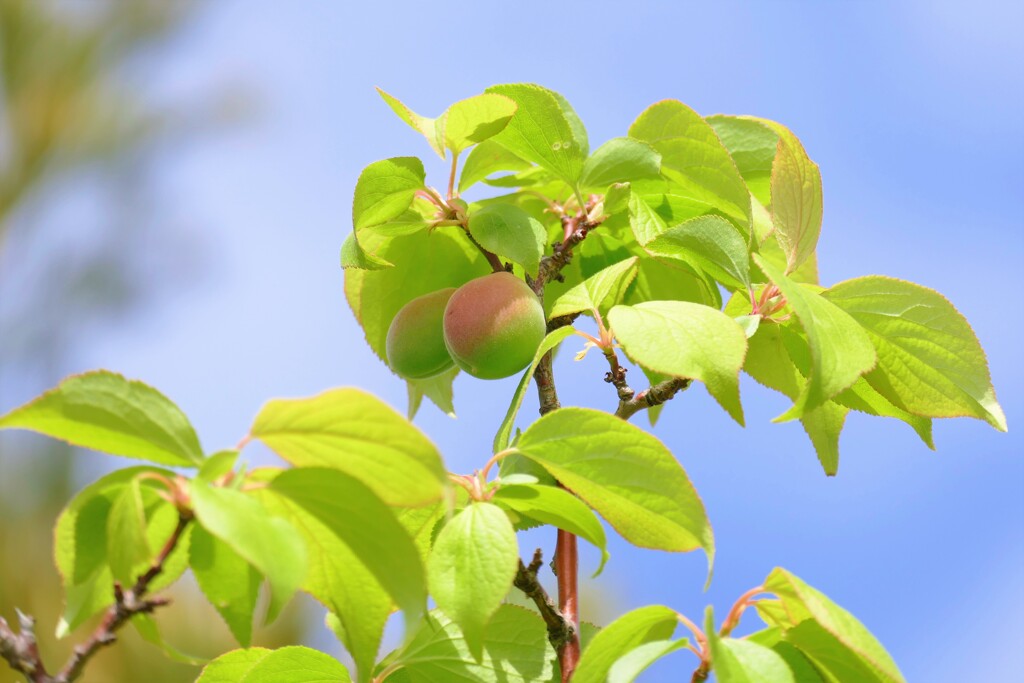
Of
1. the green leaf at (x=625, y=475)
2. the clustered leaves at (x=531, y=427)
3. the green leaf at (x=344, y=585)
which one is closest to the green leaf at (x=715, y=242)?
the clustered leaves at (x=531, y=427)

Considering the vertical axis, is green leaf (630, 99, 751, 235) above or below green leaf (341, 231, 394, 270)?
Answer: above

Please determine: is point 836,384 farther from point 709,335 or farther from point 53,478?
point 53,478

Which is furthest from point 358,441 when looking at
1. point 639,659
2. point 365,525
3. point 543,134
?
point 543,134

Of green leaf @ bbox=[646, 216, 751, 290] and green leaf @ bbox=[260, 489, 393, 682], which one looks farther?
green leaf @ bbox=[646, 216, 751, 290]

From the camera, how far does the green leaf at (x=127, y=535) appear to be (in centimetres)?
26

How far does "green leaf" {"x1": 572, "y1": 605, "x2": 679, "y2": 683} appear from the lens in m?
0.33

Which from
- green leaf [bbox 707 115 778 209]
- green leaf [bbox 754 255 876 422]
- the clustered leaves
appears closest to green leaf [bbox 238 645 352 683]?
the clustered leaves

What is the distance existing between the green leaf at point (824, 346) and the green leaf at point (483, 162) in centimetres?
15

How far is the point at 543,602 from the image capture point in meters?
0.40

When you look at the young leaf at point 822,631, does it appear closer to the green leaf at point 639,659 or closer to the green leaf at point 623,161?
the green leaf at point 639,659

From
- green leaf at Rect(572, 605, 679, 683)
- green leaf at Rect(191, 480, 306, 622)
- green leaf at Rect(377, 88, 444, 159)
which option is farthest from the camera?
green leaf at Rect(377, 88, 444, 159)

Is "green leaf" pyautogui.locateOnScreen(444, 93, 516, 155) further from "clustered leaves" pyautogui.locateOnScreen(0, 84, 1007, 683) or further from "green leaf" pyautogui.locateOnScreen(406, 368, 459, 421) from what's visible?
"green leaf" pyautogui.locateOnScreen(406, 368, 459, 421)

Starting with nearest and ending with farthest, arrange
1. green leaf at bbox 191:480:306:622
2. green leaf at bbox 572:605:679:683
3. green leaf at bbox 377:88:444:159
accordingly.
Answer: green leaf at bbox 191:480:306:622, green leaf at bbox 572:605:679:683, green leaf at bbox 377:88:444:159

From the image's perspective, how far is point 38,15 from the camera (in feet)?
12.1
